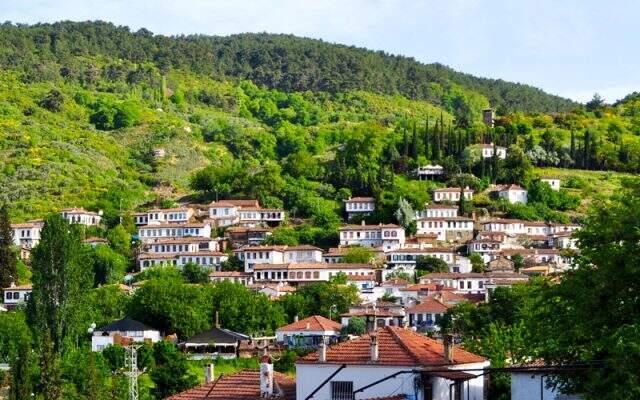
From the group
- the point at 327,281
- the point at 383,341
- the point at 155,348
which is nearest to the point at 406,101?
the point at 327,281

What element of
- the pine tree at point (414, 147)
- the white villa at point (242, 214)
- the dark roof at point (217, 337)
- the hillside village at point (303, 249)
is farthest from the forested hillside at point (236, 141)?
the dark roof at point (217, 337)

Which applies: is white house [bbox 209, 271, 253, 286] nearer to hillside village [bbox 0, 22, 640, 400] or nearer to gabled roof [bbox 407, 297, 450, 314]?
hillside village [bbox 0, 22, 640, 400]

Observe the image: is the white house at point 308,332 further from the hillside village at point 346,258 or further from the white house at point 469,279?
the white house at point 469,279

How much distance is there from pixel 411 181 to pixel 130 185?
26778 millimetres

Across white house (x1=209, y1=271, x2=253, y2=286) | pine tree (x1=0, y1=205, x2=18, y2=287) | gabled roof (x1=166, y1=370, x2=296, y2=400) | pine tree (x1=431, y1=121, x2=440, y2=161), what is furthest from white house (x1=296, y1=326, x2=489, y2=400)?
pine tree (x1=431, y1=121, x2=440, y2=161)

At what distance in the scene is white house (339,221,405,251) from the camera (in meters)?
101

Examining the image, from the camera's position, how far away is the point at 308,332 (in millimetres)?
71312

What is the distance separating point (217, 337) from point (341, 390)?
46298mm

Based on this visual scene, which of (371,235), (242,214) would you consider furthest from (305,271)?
(242,214)

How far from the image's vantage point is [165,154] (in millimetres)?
143625

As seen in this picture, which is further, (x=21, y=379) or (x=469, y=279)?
(x=469, y=279)

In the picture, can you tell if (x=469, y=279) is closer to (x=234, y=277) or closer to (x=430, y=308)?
(x=430, y=308)

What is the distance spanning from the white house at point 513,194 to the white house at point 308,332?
41.5 metres

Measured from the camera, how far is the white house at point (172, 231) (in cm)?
10406
